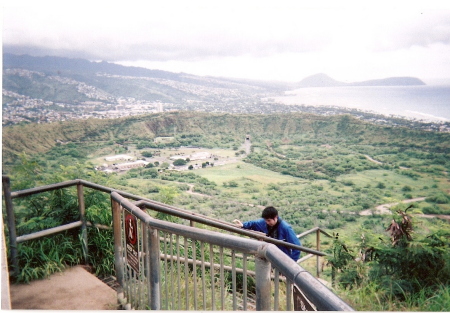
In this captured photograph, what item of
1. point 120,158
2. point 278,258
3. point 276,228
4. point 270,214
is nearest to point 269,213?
point 270,214

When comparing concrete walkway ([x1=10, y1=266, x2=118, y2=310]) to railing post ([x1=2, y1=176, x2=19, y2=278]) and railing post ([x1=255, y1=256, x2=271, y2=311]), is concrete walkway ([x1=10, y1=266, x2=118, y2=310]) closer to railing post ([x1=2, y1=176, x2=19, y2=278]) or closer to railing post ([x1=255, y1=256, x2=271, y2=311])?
railing post ([x1=2, y1=176, x2=19, y2=278])

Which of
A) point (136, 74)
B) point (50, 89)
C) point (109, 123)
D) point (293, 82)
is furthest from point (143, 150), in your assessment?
point (293, 82)

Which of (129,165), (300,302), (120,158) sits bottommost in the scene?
(129,165)

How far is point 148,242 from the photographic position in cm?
206

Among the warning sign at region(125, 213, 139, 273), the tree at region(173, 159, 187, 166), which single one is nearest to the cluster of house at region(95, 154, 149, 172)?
the tree at region(173, 159, 187, 166)

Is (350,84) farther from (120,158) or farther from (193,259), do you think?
(193,259)

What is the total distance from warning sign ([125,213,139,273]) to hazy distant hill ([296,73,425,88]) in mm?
6789

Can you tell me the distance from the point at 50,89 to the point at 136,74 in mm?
2407

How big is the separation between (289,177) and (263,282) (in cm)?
1148

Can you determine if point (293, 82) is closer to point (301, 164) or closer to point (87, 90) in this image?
point (301, 164)

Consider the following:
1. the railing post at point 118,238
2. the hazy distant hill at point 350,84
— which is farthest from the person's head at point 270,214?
the hazy distant hill at point 350,84

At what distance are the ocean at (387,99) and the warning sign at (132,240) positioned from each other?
582 centimetres

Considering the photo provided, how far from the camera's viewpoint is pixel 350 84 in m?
9.52

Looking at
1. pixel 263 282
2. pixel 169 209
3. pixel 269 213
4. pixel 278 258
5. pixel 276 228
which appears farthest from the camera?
pixel 276 228
